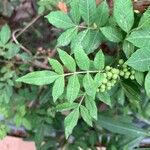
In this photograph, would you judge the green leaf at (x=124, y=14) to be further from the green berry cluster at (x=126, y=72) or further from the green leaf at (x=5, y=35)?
the green leaf at (x=5, y=35)

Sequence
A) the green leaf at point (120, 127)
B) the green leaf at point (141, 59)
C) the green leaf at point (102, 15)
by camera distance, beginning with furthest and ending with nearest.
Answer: the green leaf at point (120, 127) → the green leaf at point (102, 15) → the green leaf at point (141, 59)

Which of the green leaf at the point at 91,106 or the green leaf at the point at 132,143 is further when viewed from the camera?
the green leaf at the point at 132,143

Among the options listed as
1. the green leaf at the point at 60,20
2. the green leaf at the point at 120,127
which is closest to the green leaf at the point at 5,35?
the green leaf at the point at 120,127

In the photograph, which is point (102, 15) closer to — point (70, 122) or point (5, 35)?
point (70, 122)

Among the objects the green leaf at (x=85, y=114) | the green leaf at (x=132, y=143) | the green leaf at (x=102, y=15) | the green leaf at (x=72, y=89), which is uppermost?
the green leaf at (x=102, y=15)

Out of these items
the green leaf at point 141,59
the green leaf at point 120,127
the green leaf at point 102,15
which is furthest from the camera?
the green leaf at point 120,127

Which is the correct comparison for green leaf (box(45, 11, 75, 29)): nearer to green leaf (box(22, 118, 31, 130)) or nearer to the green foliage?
the green foliage

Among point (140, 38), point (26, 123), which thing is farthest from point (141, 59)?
point (26, 123)
